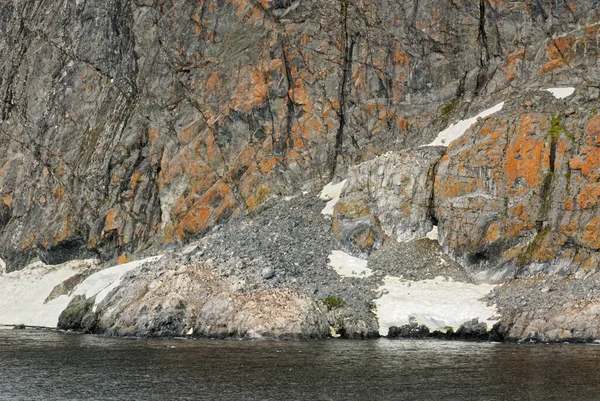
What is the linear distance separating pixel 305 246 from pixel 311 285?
7.10m

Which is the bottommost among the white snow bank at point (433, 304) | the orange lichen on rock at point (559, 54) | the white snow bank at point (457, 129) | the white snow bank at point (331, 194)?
the white snow bank at point (433, 304)

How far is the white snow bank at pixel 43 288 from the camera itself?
2468 inches

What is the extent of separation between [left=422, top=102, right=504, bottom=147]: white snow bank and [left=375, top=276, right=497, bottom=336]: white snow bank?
1568 centimetres

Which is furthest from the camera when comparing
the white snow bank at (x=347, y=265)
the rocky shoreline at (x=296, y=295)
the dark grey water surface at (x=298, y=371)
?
the white snow bank at (x=347, y=265)

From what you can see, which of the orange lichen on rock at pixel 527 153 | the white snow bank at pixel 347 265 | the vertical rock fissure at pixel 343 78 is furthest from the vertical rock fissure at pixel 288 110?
the orange lichen on rock at pixel 527 153

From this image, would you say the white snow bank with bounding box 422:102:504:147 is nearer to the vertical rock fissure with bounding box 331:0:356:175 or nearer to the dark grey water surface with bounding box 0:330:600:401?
the vertical rock fissure with bounding box 331:0:356:175

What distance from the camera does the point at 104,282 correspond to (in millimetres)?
62281

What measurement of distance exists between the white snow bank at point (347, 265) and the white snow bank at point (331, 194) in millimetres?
6577

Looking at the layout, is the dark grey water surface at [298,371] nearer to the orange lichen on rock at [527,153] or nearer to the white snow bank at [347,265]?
the white snow bank at [347,265]

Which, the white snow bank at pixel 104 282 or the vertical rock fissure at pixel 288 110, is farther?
the vertical rock fissure at pixel 288 110

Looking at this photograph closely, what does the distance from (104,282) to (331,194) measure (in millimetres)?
22526

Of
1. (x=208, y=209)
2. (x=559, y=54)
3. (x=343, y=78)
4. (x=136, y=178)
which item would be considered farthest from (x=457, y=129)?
(x=136, y=178)

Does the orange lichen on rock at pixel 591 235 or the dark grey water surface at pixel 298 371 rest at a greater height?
the orange lichen on rock at pixel 591 235

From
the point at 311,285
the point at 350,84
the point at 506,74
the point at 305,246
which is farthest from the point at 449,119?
the point at 311,285
